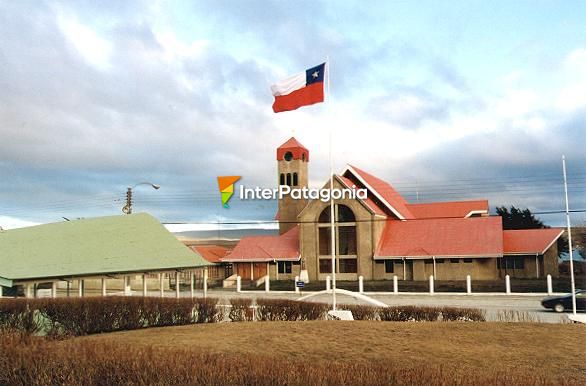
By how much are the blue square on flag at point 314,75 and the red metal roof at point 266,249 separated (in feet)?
99.9

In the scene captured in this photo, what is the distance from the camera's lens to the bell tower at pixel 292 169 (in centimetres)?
6906

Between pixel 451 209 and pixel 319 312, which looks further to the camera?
pixel 451 209

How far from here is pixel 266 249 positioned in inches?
2354

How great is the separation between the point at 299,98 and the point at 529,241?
3255 centimetres

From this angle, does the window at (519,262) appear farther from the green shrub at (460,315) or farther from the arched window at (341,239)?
the green shrub at (460,315)

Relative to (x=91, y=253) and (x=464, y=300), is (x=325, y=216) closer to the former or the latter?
(x=464, y=300)

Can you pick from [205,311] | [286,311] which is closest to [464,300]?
[286,311]

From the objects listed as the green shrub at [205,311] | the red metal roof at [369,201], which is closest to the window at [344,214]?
the red metal roof at [369,201]

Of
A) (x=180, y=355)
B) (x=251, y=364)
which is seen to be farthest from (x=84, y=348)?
(x=251, y=364)

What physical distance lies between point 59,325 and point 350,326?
9.01 metres

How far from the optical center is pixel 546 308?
110 ft

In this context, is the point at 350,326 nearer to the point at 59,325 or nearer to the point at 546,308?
the point at 59,325

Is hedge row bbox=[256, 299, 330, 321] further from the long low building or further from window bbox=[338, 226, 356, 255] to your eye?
window bbox=[338, 226, 356, 255]

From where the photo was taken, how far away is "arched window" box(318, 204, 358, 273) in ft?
187
